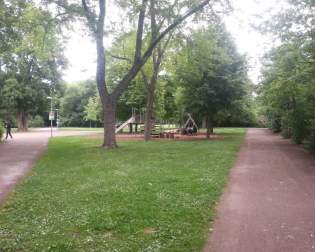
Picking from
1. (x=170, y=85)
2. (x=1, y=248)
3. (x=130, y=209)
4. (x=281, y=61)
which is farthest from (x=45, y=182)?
(x=170, y=85)

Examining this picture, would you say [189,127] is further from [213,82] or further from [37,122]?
[37,122]

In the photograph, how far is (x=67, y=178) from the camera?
37.4ft

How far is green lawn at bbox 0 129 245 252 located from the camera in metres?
5.87

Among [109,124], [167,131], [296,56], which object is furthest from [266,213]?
[167,131]

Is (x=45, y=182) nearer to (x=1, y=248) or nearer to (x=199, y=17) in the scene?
(x=1, y=248)

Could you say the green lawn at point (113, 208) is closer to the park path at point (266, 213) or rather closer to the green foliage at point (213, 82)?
the park path at point (266, 213)

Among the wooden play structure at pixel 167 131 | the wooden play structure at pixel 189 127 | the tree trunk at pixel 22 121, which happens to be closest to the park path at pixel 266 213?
→ the wooden play structure at pixel 167 131

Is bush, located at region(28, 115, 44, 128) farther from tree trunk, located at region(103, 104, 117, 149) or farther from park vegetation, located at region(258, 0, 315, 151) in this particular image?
park vegetation, located at region(258, 0, 315, 151)

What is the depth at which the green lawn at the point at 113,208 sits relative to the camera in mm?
5867

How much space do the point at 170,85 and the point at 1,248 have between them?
41.0 meters

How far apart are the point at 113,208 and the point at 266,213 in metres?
2.72

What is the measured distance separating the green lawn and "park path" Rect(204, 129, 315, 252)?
0.31m

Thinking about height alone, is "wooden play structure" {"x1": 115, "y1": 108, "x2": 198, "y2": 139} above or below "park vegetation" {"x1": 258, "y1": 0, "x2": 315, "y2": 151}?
below

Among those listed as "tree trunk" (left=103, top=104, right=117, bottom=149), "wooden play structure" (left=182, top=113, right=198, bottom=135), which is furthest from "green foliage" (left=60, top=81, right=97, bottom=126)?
"tree trunk" (left=103, top=104, right=117, bottom=149)
